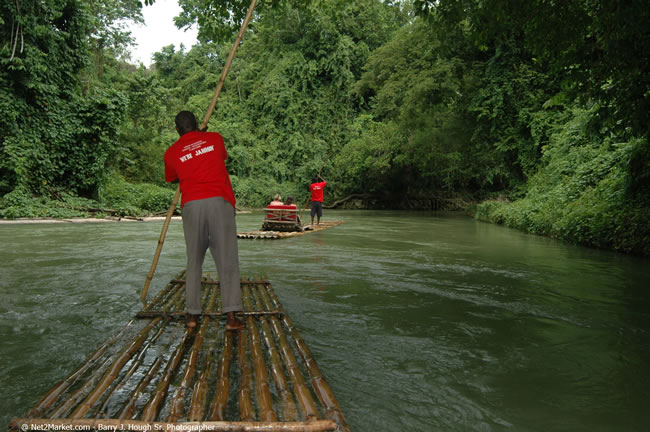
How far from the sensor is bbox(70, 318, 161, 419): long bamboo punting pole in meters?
2.03

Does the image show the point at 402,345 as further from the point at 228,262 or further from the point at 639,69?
the point at 639,69

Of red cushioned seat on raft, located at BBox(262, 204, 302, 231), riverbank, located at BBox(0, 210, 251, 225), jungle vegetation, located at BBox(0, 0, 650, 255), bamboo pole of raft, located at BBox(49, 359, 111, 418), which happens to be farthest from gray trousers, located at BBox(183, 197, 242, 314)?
riverbank, located at BBox(0, 210, 251, 225)

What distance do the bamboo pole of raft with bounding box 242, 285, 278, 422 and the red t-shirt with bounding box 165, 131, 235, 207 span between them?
1.03 m

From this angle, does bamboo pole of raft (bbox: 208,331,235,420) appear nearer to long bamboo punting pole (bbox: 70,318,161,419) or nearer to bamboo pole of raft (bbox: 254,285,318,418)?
bamboo pole of raft (bbox: 254,285,318,418)

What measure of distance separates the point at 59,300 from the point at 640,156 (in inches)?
405

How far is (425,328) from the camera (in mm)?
3854

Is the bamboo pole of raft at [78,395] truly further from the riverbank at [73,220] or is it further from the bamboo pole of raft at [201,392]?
the riverbank at [73,220]

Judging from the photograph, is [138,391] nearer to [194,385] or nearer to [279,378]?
[194,385]

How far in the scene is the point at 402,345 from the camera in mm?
3412

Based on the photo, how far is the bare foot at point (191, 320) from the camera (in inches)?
134

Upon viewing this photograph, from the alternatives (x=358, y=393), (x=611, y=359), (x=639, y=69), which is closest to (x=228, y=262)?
(x=358, y=393)

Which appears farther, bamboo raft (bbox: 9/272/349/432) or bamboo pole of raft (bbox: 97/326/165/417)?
bamboo pole of raft (bbox: 97/326/165/417)

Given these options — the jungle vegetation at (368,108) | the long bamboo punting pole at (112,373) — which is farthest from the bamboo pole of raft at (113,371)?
the jungle vegetation at (368,108)

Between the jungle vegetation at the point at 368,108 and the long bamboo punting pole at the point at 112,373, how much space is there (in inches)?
179
